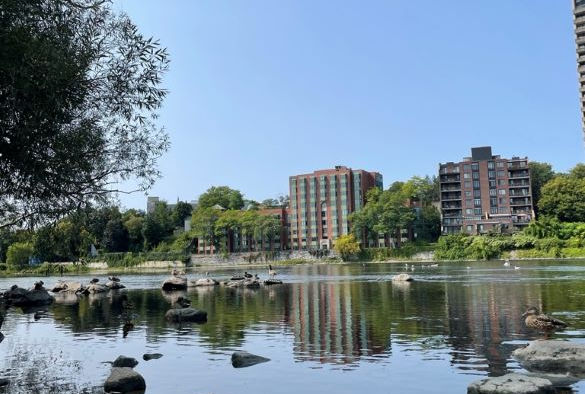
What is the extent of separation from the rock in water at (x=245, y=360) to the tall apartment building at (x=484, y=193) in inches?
6680

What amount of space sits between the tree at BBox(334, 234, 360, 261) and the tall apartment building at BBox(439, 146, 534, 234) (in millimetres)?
31893

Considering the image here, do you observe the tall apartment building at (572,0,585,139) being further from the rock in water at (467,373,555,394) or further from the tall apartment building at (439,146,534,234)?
the rock in water at (467,373,555,394)

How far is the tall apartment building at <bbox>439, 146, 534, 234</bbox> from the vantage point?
183875 millimetres

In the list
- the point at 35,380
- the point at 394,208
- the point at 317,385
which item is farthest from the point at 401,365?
the point at 394,208

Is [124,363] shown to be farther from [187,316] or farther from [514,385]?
[514,385]

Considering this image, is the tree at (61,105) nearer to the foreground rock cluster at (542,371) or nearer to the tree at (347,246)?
the foreground rock cluster at (542,371)

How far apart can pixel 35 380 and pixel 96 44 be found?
12606mm

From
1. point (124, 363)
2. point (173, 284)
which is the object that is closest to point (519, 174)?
point (173, 284)

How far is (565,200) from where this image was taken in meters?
Answer: 165

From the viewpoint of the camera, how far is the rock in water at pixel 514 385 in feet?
50.6

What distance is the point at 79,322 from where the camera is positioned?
38938 mm

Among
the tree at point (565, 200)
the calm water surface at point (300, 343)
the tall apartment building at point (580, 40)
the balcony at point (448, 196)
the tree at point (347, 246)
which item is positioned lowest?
the calm water surface at point (300, 343)

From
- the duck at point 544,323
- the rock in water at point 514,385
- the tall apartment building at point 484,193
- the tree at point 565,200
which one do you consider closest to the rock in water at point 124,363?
the rock in water at point 514,385

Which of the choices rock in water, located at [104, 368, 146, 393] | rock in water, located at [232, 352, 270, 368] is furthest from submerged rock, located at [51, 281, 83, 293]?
rock in water, located at [104, 368, 146, 393]
